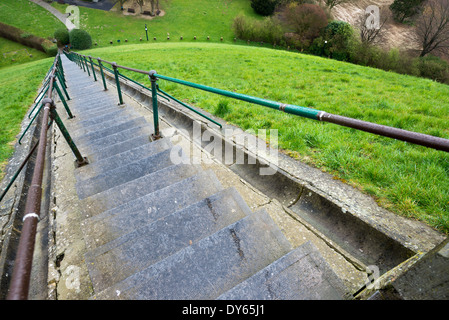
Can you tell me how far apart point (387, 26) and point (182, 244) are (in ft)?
170

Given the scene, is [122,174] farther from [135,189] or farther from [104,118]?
[104,118]

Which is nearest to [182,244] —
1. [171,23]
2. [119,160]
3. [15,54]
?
[119,160]

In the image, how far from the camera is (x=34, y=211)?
38.7 inches

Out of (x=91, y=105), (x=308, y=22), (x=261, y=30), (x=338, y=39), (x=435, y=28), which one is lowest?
(x=91, y=105)

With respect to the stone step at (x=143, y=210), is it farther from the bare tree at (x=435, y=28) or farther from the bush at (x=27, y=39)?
the bare tree at (x=435, y=28)

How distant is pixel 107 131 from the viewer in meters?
4.15

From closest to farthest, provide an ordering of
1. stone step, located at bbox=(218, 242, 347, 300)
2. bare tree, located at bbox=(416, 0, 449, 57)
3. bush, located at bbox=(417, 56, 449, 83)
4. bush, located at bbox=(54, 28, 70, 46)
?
1. stone step, located at bbox=(218, 242, 347, 300)
2. bush, located at bbox=(417, 56, 449, 83)
3. bare tree, located at bbox=(416, 0, 449, 57)
4. bush, located at bbox=(54, 28, 70, 46)

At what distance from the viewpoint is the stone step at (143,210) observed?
1972 millimetres

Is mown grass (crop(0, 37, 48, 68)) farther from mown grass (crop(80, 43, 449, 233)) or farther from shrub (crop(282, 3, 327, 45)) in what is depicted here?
shrub (crop(282, 3, 327, 45))

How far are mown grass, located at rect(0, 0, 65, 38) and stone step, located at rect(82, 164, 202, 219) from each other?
143 feet

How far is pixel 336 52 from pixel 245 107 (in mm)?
30406

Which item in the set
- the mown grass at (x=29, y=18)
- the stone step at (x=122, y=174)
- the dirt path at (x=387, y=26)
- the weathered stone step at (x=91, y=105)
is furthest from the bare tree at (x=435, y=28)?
the mown grass at (x=29, y=18)

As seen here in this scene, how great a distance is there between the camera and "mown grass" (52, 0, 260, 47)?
33.7m

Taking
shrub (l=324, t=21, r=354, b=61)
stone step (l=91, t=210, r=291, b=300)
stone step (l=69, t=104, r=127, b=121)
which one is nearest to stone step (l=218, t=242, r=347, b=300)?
stone step (l=91, t=210, r=291, b=300)
